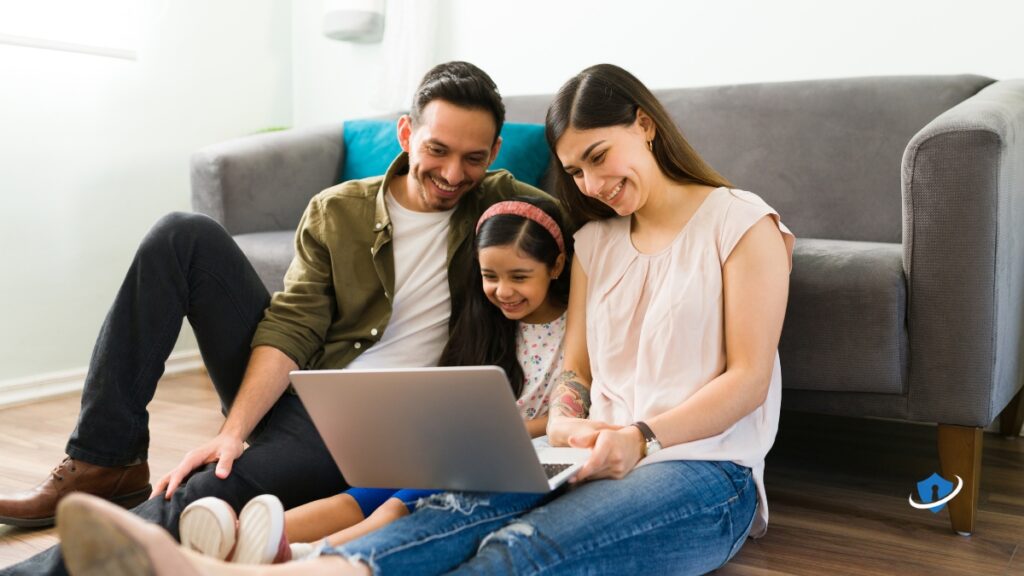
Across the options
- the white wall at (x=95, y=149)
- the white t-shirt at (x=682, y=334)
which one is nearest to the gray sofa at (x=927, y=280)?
the white t-shirt at (x=682, y=334)

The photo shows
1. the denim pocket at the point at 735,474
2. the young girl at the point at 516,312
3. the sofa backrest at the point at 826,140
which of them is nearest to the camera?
the denim pocket at the point at 735,474

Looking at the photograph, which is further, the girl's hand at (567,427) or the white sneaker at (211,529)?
the girl's hand at (567,427)

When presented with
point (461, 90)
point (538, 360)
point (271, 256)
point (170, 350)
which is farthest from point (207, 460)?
point (271, 256)

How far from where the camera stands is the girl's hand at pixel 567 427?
4.11 feet

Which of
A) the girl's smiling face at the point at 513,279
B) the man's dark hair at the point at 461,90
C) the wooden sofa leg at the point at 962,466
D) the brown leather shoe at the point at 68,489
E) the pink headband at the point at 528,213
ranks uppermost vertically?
the man's dark hair at the point at 461,90

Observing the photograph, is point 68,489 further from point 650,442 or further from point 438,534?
point 650,442

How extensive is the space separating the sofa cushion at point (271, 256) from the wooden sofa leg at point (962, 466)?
140cm

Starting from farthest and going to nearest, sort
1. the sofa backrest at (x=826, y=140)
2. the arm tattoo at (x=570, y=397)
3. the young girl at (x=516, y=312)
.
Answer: the sofa backrest at (x=826, y=140) < the young girl at (x=516, y=312) < the arm tattoo at (x=570, y=397)

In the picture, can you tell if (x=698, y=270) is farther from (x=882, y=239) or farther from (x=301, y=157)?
(x=301, y=157)

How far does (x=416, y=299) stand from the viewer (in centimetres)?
161

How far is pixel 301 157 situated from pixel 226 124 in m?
0.68

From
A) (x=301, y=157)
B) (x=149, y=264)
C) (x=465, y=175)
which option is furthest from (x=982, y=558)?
(x=301, y=157)

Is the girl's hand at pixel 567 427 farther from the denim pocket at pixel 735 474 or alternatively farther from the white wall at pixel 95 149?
the white wall at pixel 95 149

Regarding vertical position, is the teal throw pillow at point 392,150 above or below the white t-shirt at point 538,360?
above
